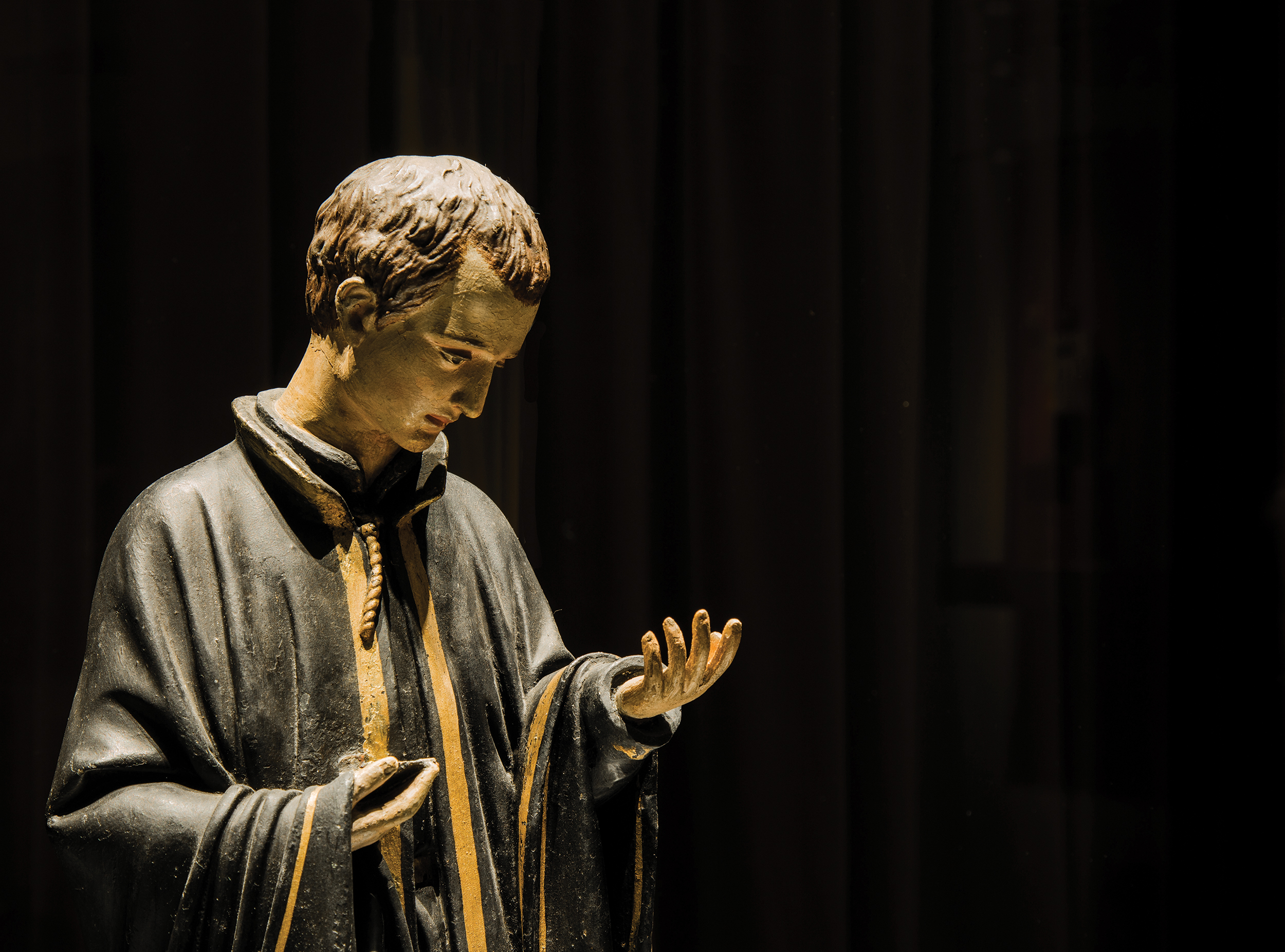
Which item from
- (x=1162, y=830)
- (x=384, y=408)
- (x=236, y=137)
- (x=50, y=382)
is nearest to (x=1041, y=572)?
(x=1162, y=830)

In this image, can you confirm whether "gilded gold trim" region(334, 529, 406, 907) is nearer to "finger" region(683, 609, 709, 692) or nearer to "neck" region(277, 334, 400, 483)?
"neck" region(277, 334, 400, 483)

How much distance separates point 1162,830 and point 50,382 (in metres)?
1.74

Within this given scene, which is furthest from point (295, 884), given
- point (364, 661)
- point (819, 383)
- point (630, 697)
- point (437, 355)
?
point (819, 383)

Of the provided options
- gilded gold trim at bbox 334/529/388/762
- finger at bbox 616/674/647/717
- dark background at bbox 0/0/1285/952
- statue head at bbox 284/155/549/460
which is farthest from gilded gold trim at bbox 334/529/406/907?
dark background at bbox 0/0/1285/952

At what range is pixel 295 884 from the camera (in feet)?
2.97

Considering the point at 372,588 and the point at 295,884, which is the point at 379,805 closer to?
the point at 295,884

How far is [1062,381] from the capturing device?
74.4 inches

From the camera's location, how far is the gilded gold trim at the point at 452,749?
3.44 ft

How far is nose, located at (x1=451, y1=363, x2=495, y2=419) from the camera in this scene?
1041 millimetres

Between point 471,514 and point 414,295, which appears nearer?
point 414,295

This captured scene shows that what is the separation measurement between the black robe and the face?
0.05m

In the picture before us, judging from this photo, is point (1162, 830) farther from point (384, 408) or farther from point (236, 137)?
point (236, 137)

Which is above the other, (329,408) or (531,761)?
(329,408)

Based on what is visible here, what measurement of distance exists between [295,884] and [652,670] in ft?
1.11
